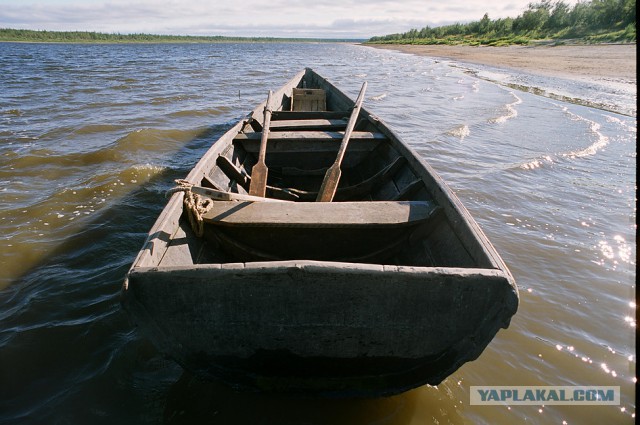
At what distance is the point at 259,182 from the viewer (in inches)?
156


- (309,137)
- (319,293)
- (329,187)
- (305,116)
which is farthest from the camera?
(305,116)

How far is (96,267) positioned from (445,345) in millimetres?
3723

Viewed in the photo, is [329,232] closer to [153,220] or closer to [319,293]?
[319,293]

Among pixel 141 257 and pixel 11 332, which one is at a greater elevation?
pixel 141 257

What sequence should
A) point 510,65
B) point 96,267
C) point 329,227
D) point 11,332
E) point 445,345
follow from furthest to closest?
point 510,65, point 96,267, point 11,332, point 329,227, point 445,345

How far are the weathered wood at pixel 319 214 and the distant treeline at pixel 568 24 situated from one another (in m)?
31.0

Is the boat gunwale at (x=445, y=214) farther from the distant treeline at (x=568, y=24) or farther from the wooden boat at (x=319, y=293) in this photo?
the distant treeline at (x=568, y=24)

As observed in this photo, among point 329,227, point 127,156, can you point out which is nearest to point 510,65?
point 127,156

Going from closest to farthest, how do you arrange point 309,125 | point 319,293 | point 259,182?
point 319,293 → point 259,182 → point 309,125

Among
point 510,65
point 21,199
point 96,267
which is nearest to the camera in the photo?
point 96,267

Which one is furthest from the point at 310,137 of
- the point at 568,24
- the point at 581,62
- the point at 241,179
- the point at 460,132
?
the point at 568,24

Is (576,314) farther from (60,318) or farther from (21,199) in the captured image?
(21,199)

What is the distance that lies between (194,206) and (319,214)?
3.22 feet

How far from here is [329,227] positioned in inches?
114
